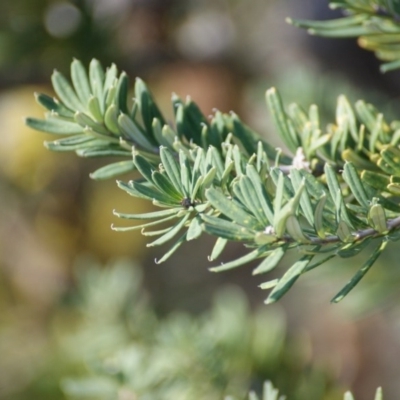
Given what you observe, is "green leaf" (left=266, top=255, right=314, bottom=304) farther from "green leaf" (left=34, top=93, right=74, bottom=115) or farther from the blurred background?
the blurred background

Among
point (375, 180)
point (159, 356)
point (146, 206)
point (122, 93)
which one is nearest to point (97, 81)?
point (122, 93)

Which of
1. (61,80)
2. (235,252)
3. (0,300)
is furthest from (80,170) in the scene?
(61,80)

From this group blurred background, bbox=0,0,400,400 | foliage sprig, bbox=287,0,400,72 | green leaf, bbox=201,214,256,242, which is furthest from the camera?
blurred background, bbox=0,0,400,400

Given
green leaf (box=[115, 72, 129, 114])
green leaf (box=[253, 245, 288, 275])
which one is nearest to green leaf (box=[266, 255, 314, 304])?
green leaf (box=[253, 245, 288, 275])

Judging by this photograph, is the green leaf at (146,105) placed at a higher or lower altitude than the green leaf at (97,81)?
lower

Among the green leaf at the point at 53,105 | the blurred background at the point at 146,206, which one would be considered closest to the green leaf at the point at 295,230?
the green leaf at the point at 53,105

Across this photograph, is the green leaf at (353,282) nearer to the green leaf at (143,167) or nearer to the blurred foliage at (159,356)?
the green leaf at (143,167)

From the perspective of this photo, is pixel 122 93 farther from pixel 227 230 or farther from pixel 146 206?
pixel 146 206
